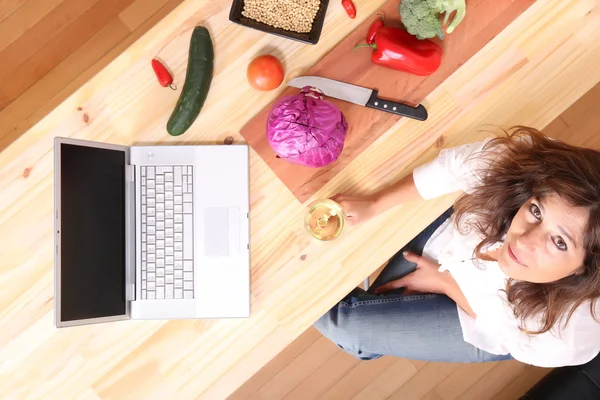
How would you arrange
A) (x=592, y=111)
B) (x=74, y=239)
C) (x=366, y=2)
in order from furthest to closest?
(x=592, y=111)
(x=366, y=2)
(x=74, y=239)

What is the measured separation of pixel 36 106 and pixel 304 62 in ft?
3.66

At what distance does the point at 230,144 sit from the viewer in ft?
3.48

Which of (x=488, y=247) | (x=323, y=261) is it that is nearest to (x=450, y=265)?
(x=488, y=247)

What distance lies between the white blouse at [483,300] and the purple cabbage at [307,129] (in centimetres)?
19

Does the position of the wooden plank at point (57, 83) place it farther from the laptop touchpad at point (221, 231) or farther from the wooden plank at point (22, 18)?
the laptop touchpad at point (221, 231)

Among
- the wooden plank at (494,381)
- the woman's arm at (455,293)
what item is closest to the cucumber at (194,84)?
the woman's arm at (455,293)

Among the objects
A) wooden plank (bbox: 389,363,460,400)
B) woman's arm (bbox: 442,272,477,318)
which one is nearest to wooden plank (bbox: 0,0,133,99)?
woman's arm (bbox: 442,272,477,318)

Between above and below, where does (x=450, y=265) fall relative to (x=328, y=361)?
above

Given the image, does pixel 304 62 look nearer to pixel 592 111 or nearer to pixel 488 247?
pixel 488 247

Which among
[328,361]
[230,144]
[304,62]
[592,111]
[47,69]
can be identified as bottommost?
[328,361]

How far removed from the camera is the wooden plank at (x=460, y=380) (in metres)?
1.68

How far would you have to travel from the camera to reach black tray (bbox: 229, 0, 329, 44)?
100 cm

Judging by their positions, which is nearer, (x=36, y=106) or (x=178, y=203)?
(x=178, y=203)

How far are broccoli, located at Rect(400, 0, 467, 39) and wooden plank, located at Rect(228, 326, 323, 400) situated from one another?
41.2 inches
